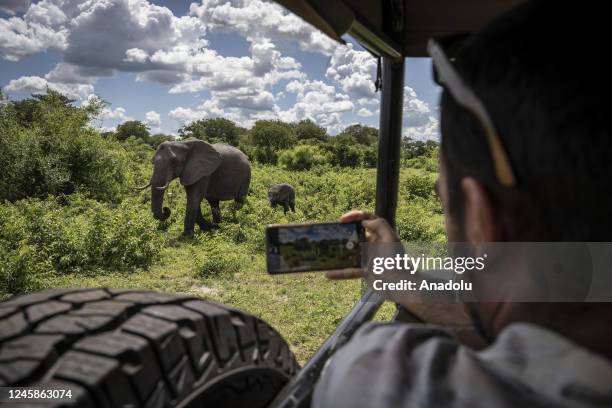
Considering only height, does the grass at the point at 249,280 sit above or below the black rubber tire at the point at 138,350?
below

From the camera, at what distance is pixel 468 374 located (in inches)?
21.6

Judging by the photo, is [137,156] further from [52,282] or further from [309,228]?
[309,228]

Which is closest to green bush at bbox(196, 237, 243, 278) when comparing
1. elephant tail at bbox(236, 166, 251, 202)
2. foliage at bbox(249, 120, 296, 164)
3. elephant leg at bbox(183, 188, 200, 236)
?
elephant leg at bbox(183, 188, 200, 236)

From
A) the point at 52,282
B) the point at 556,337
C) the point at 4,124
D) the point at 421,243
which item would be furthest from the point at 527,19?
the point at 4,124

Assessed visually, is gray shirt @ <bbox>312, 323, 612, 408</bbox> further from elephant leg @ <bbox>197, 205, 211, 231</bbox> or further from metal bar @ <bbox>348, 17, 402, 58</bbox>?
elephant leg @ <bbox>197, 205, 211, 231</bbox>

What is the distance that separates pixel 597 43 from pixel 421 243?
21.1 ft

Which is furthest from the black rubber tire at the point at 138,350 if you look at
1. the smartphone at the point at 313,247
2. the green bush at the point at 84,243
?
the green bush at the point at 84,243

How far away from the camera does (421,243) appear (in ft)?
22.5

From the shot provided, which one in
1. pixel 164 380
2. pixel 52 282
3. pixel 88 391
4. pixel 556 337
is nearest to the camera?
pixel 556 337

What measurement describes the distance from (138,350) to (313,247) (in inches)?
18.9

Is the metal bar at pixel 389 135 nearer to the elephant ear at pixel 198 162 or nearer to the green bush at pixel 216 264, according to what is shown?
the green bush at pixel 216 264

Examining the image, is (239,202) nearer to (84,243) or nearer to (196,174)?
(196,174)

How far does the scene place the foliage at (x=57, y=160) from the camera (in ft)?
33.4

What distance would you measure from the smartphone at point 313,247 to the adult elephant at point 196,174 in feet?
24.8
